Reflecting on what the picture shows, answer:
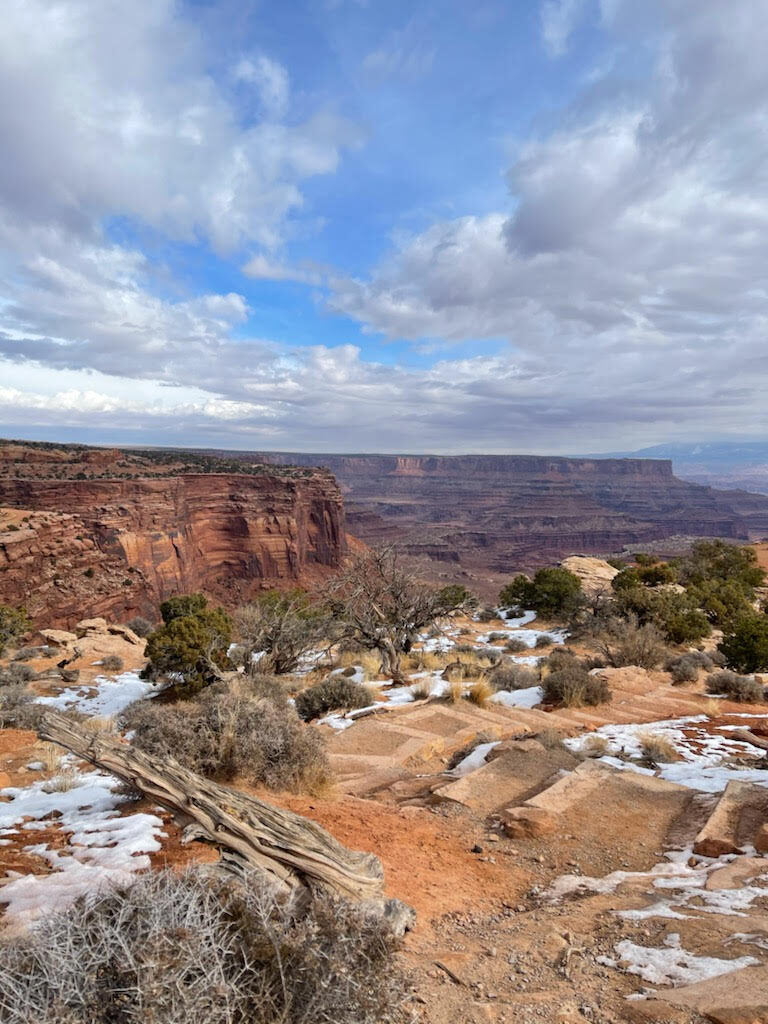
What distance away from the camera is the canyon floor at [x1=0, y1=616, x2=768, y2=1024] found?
130 inches

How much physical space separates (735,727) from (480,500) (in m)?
161

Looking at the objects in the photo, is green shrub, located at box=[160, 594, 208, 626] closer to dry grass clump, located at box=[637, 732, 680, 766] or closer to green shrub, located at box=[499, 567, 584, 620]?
green shrub, located at box=[499, 567, 584, 620]

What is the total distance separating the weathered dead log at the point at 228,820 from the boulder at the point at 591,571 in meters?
31.5

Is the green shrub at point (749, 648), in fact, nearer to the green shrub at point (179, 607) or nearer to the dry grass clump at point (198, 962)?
the dry grass clump at point (198, 962)

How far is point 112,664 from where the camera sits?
1986cm

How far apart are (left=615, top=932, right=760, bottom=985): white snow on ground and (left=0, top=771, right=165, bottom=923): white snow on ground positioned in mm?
3133

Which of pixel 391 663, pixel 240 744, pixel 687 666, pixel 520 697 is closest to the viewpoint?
pixel 240 744

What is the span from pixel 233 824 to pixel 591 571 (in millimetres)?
38497

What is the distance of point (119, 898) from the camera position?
8.38 feet

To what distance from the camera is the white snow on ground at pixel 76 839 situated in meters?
3.81

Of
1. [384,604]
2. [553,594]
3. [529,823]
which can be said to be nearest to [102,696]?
[384,604]

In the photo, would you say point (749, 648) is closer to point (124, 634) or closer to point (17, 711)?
point (17, 711)

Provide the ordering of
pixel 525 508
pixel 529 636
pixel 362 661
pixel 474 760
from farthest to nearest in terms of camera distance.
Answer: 1. pixel 525 508
2. pixel 529 636
3. pixel 362 661
4. pixel 474 760

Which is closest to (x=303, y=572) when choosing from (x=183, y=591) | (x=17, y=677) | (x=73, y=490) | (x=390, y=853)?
(x=183, y=591)
